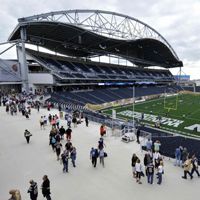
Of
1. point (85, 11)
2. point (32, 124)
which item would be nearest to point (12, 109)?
point (32, 124)

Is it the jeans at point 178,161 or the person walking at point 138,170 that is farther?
the jeans at point 178,161

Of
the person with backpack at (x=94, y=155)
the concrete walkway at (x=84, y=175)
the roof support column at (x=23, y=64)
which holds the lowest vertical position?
the concrete walkway at (x=84, y=175)

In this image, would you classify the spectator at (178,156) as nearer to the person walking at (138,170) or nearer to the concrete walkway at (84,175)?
the concrete walkway at (84,175)

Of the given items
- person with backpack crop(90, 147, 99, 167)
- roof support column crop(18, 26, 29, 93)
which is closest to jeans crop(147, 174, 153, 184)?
person with backpack crop(90, 147, 99, 167)

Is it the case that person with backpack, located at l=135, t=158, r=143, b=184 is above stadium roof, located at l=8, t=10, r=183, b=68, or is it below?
below

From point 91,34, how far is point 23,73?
1836cm

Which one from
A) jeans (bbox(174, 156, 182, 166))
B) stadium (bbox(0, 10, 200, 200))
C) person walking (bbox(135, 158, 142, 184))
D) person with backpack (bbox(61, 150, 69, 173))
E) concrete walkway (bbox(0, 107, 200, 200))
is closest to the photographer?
concrete walkway (bbox(0, 107, 200, 200))

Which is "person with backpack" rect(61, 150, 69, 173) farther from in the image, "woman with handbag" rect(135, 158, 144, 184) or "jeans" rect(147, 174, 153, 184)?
"jeans" rect(147, 174, 153, 184)

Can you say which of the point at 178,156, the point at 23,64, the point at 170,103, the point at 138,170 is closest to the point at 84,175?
the point at 138,170

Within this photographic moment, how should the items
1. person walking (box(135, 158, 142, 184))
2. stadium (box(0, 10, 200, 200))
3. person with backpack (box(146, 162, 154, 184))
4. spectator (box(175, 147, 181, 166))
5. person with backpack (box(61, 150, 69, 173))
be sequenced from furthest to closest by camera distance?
1. stadium (box(0, 10, 200, 200))
2. spectator (box(175, 147, 181, 166))
3. person with backpack (box(61, 150, 69, 173))
4. person walking (box(135, 158, 142, 184))
5. person with backpack (box(146, 162, 154, 184))

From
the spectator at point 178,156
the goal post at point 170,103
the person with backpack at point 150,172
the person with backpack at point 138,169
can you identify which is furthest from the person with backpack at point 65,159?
the goal post at point 170,103

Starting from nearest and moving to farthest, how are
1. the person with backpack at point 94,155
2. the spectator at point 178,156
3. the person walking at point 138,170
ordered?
the person walking at point 138,170
the person with backpack at point 94,155
the spectator at point 178,156

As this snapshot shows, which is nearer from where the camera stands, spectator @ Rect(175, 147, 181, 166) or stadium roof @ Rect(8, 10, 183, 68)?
spectator @ Rect(175, 147, 181, 166)

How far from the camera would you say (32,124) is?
66.7 feet
